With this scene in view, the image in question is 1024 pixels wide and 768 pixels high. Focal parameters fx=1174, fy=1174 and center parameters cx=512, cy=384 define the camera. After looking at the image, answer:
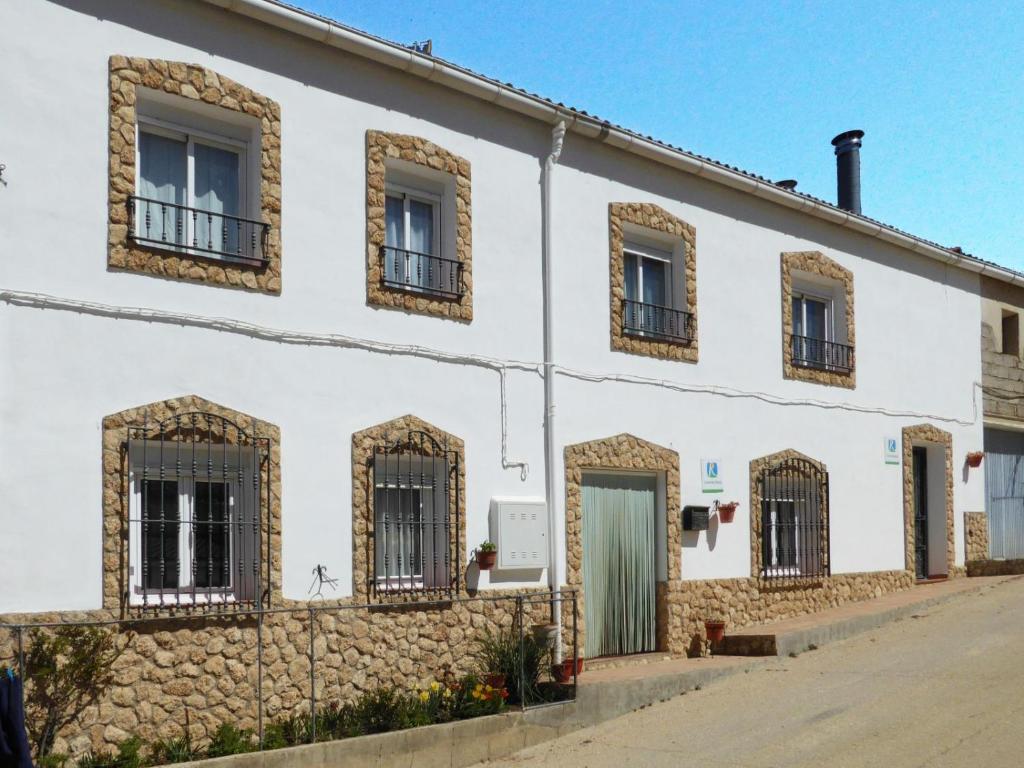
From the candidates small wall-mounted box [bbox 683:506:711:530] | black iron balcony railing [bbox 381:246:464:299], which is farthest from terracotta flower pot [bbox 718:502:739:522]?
black iron balcony railing [bbox 381:246:464:299]

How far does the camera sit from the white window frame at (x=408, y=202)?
37.6 feet

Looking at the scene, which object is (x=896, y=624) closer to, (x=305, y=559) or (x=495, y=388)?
(x=495, y=388)

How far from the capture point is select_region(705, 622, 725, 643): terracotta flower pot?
1351cm

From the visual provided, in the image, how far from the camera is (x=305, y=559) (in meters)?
10.1

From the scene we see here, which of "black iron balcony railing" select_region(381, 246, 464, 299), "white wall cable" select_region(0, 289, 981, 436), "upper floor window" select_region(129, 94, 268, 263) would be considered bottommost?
"white wall cable" select_region(0, 289, 981, 436)

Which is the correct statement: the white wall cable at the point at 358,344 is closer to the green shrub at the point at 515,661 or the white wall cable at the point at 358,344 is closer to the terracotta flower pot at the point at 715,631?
the green shrub at the point at 515,661

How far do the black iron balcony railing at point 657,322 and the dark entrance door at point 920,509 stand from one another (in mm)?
6048

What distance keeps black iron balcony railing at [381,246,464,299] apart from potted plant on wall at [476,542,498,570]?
8.04 feet

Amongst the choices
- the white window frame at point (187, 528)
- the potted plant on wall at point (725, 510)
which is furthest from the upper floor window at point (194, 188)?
the potted plant on wall at point (725, 510)

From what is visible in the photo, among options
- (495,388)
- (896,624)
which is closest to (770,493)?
(896,624)

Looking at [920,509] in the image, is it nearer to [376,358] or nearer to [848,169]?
[848,169]

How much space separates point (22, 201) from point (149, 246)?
42.8 inches

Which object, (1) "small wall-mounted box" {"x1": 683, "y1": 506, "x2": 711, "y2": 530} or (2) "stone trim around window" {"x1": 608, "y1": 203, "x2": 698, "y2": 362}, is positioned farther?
(1) "small wall-mounted box" {"x1": 683, "y1": 506, "x2": 711, "y2": 530}

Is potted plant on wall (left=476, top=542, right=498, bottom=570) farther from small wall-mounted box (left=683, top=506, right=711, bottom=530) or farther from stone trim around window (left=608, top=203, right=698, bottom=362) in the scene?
small wall-mounted box (left=683, top=506, right=711, bottom=530)
